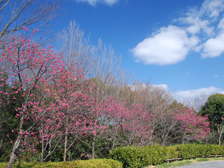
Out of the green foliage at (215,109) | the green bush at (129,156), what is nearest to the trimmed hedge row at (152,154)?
the green bush at (129,156)

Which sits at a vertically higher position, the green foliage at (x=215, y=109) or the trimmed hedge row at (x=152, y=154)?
the green foliage at (x=215, y=109)

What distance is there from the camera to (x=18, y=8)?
4.89 m

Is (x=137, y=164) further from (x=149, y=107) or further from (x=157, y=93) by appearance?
(x=157, y=93)

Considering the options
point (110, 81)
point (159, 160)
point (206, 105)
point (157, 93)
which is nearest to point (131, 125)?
point (159, 160)

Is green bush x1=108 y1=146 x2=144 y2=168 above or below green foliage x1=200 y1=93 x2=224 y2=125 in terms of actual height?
below

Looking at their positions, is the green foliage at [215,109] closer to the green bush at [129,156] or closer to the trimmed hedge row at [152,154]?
the trimmed hedge row at [152,154]

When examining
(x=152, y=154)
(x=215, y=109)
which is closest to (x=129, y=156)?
(x=152, y=154)

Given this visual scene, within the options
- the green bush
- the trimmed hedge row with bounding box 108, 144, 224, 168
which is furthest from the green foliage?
the green bush

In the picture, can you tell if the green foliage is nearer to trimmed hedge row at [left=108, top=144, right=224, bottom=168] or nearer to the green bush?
trimmed hedge row at [left=108, top=144, right=224, bottom=168]

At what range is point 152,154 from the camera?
8586 mm

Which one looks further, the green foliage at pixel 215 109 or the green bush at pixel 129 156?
the green foliage at pixel 215 109

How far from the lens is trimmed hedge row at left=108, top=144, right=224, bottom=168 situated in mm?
7684

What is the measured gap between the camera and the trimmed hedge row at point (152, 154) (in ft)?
25.2

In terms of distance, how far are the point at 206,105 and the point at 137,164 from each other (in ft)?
41.5
